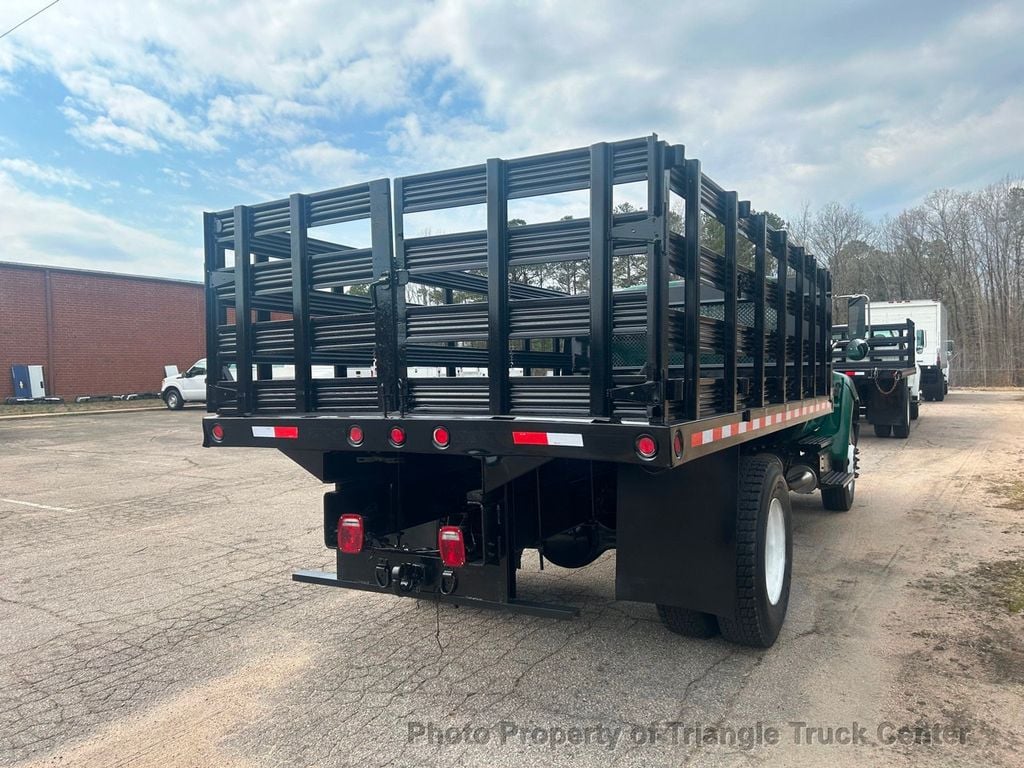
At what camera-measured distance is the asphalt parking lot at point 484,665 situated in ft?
9.48

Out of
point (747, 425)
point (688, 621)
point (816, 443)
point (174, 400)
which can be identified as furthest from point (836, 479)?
point (174, 400)

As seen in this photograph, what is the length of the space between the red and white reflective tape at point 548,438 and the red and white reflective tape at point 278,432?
1.22 metres

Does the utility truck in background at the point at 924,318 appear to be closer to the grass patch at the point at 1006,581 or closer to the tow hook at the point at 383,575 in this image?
the grass patch at the point at 1006,581

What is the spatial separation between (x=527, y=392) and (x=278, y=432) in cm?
134

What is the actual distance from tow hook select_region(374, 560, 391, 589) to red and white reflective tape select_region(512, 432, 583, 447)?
1.21 m

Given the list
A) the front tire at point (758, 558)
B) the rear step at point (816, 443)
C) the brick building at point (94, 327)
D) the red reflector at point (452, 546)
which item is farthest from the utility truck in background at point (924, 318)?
the brick building at point (94, 327)

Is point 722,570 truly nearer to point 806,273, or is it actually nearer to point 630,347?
point 630,347

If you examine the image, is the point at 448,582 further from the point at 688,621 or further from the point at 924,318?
the point at 924,318

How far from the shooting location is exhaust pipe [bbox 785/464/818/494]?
18.1 ft

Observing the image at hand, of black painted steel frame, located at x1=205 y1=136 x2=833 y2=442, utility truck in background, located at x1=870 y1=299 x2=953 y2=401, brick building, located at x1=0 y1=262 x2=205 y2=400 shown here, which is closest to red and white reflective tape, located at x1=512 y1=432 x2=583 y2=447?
black painted steel frame, located at x1=205 y1=136 x2=833 y2=442

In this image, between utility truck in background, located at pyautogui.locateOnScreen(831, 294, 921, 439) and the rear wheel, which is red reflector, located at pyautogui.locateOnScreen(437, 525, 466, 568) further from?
utility truck in background, located at pyautogui.locateOnScreen(831, 294, 921, 439)

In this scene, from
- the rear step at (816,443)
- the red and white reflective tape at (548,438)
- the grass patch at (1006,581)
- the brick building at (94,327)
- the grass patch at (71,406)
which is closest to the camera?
the red and white reflective tape at (548,438)

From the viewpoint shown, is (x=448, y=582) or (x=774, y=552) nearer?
(x=448, y=582)

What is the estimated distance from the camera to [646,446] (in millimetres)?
2695
